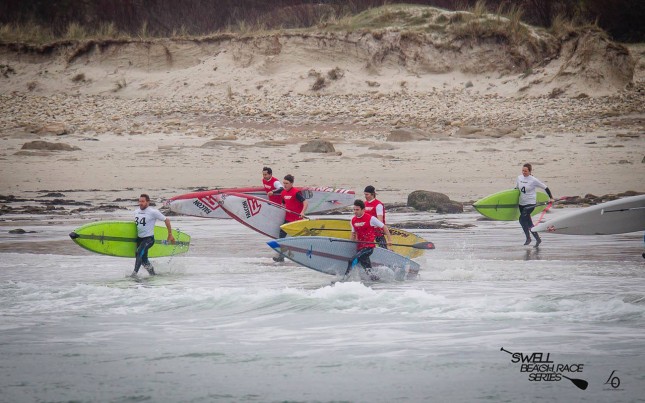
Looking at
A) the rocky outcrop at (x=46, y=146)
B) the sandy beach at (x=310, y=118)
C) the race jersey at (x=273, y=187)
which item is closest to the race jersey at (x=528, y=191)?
the race jersey at (x=273, y=187)

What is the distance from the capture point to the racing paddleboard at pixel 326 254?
45.4ft

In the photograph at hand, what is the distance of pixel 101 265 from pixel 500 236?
7358 mm

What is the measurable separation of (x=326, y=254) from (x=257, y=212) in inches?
121

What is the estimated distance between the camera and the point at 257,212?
55.0 feet

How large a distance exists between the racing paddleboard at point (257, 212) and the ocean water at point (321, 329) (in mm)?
532

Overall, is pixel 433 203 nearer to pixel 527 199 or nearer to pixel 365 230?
pixel 527 199

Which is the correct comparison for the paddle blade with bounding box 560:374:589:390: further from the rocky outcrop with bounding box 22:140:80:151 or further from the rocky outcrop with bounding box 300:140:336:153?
the rocky outcrop with bounding box 22:140:80:151

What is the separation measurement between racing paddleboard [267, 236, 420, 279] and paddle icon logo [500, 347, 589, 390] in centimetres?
363

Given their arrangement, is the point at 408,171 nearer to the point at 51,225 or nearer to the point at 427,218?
the point at 427,218

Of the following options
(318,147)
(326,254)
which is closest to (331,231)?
(326,254)

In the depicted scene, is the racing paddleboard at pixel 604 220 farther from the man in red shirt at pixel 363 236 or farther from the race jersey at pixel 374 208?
the man in red shirt at pixel 363 236

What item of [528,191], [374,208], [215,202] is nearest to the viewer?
[374,208]

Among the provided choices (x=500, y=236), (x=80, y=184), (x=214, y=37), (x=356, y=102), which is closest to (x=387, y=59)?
(x=356, y=102)

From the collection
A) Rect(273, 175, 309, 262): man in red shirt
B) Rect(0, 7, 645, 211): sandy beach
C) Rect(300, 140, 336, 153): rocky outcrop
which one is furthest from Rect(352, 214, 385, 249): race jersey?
Rect(300, 140, 336, 153): rocky outcrop
